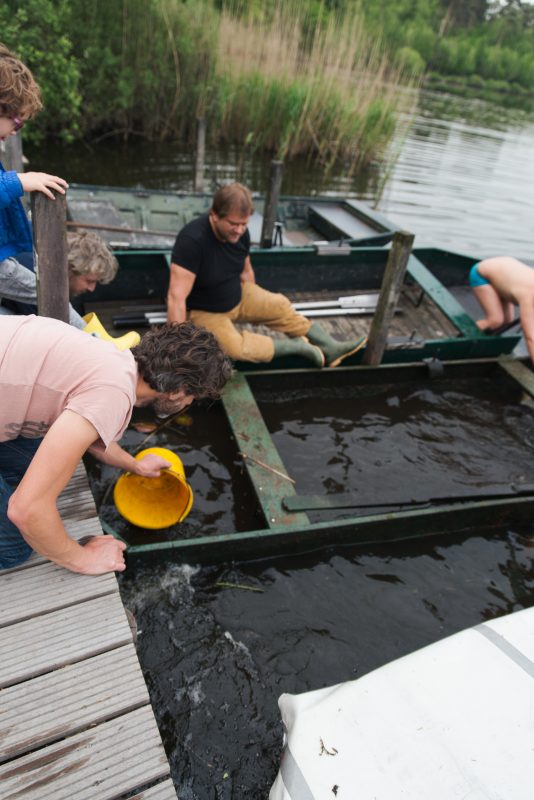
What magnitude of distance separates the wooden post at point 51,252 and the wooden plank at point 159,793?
217cm

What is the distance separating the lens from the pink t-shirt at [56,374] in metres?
1.80

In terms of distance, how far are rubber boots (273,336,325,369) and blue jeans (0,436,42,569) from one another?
8.72 feet

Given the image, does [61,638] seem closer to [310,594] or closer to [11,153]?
[310,594]

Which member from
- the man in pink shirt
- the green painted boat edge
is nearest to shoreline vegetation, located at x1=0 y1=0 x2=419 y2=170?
the green painted boat edge

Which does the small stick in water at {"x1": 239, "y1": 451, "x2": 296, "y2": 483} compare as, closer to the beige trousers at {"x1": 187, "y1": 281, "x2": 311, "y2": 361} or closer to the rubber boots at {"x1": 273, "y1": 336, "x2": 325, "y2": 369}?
the beige trousers at {"x1": 187, "y1": 281, "x2": 311, "y2": 361}

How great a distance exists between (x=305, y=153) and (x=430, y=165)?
4.71 m

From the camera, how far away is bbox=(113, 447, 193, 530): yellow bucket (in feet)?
10.9

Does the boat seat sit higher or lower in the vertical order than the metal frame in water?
higher

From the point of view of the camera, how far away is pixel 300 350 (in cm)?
477

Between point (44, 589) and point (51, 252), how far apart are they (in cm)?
157

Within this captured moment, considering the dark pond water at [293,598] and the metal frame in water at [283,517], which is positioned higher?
the metal frame in water at [283,517]

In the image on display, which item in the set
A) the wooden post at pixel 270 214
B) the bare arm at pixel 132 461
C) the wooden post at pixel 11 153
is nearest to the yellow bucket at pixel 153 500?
the bare arm at pixel 132 461

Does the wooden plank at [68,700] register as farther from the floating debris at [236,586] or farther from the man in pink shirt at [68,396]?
the floating debris at [236,586]

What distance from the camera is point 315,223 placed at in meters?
8.21
